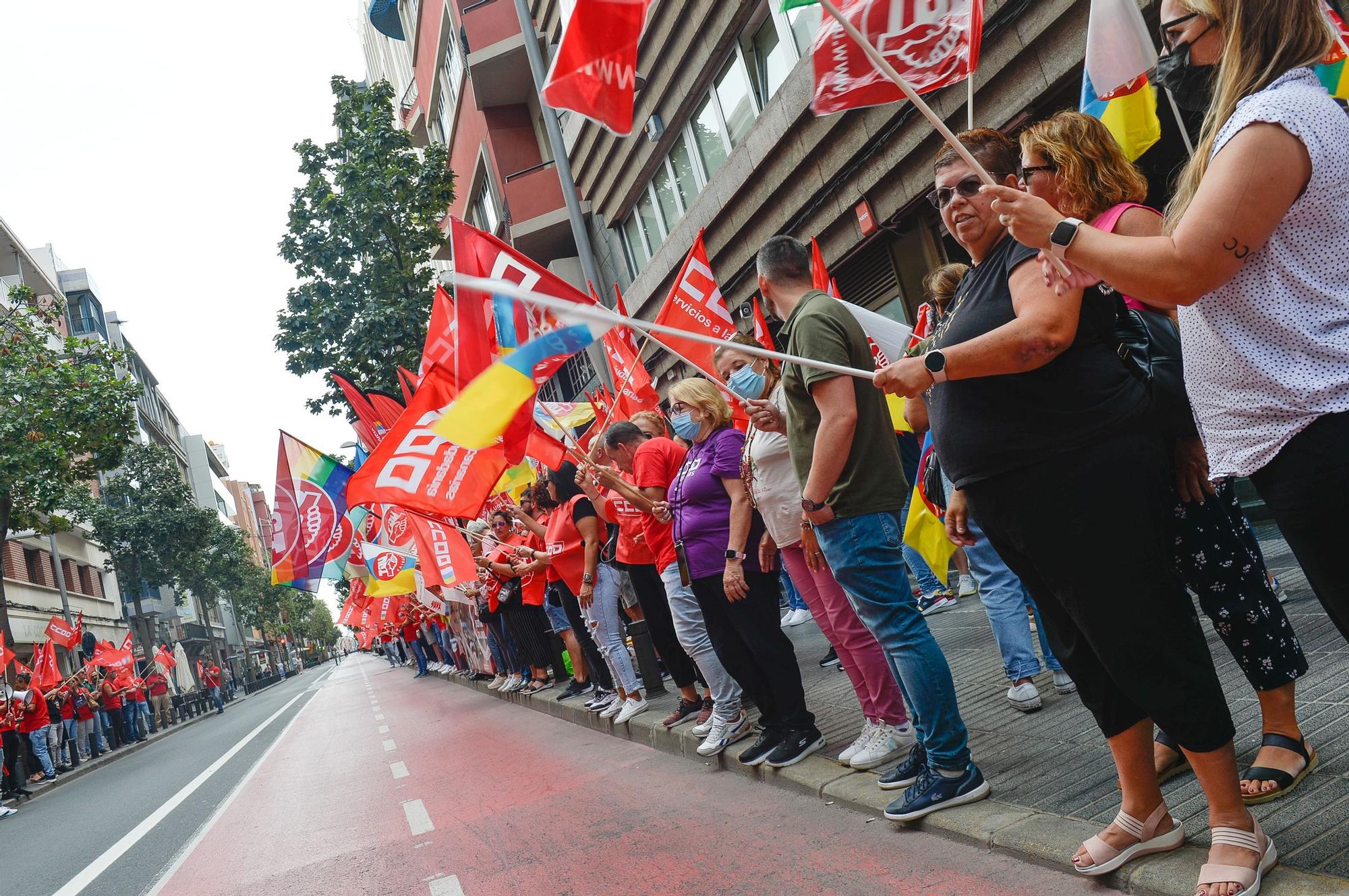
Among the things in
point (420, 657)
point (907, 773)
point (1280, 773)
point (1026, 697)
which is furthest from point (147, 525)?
point (1280, 773)

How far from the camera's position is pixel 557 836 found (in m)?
5.36

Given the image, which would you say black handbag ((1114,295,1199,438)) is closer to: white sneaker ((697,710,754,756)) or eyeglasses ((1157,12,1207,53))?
eyeglasses ((1157,12,1207,53))

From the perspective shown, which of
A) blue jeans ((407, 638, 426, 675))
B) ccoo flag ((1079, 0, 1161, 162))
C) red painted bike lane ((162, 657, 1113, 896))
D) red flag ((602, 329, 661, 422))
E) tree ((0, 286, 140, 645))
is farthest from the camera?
blue jeans ((407, 638, 426, 675))

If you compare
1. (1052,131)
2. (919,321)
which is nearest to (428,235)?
(919,321)

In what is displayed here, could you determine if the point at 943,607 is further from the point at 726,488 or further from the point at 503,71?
the point at 503,71

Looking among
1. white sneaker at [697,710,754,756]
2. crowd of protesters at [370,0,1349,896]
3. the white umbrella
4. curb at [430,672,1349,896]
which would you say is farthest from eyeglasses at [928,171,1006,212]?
the white umbrella

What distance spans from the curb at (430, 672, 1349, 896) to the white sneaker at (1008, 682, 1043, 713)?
0.87 meters

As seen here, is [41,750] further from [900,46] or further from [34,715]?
[900,46]

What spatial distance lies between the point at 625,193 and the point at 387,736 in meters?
9.68

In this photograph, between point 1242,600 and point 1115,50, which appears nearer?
point 1242,600

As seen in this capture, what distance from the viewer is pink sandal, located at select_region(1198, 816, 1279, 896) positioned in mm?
2561

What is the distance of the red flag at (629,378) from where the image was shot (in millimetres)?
10430

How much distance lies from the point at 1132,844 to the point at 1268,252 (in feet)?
5.58

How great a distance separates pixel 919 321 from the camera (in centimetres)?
716
